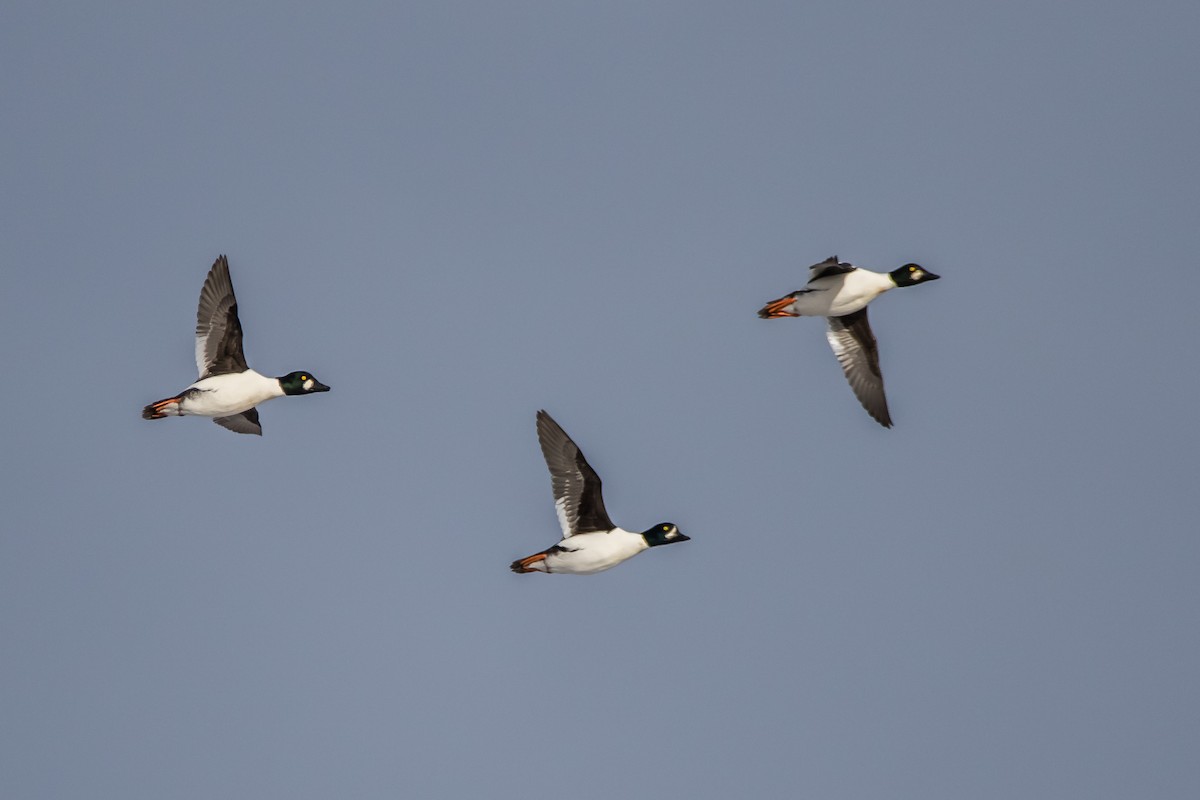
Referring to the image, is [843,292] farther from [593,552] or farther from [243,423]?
[243,423]

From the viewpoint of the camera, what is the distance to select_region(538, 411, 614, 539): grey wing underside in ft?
74.7

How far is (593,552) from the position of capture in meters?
22.8

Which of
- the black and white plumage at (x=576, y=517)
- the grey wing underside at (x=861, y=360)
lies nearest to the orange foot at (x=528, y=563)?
the black and white plumage at (x=576, y=517)

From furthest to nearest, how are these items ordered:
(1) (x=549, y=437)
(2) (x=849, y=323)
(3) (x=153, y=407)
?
(2) (x=849, y=323) < (3) (x=153, y=407) < (1) (x=549, y=437)

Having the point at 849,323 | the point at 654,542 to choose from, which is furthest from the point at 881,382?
the point at 654,542

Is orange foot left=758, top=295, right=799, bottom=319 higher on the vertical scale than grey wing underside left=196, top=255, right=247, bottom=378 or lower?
lower

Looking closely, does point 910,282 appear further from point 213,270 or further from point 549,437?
point 213,270

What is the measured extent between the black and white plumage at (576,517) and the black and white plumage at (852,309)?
4916mm

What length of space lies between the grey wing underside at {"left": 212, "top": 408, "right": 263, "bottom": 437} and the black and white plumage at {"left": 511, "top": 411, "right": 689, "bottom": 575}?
5.73 meters

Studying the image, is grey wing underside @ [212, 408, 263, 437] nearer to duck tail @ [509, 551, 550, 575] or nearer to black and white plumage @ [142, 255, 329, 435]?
black and white plumage @ [142, 255, 329, 435]

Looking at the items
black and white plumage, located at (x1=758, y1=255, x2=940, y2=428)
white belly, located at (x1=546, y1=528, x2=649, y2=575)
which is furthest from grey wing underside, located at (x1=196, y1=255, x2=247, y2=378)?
black and white plumage, located at (x1=758, y1=255, x2=940, y2=428)

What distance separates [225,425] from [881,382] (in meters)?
11.8

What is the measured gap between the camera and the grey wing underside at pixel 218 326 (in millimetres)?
23578

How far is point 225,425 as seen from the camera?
1017 inches
